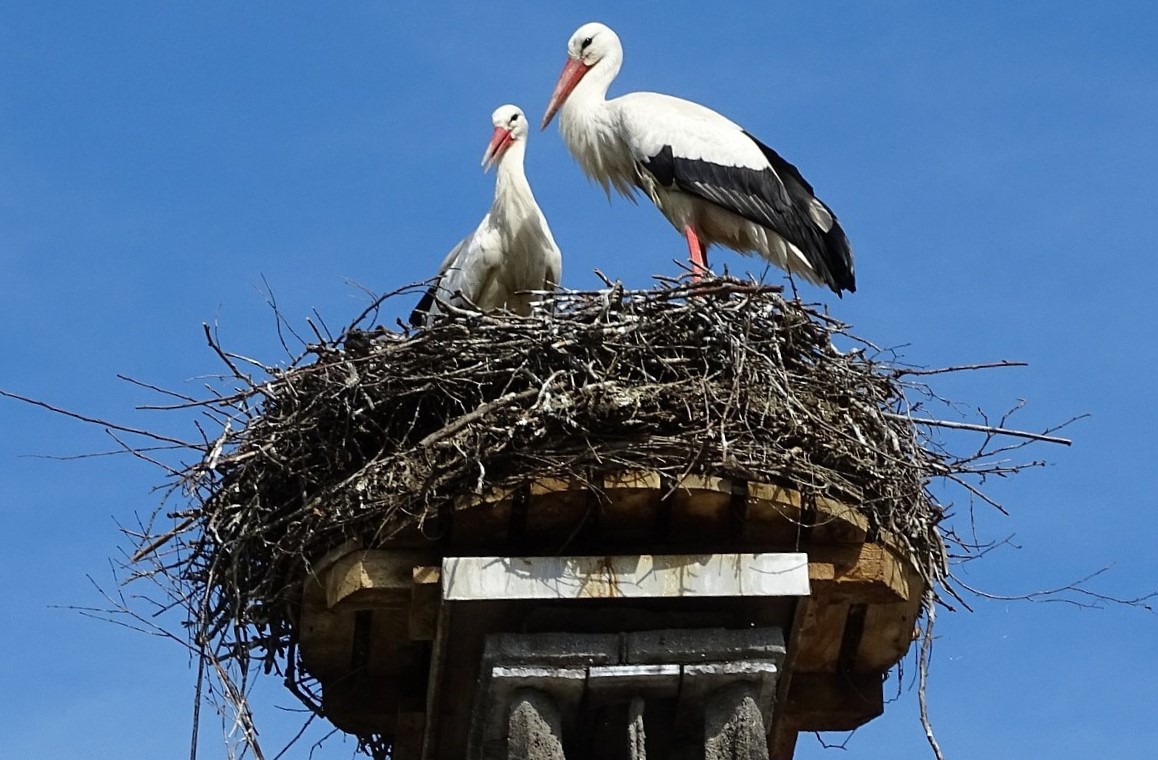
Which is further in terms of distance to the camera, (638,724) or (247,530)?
(247,530)

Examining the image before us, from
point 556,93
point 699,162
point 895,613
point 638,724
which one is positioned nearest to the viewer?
point 638,724

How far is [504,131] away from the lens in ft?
31.7

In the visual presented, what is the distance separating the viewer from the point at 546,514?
6.19 metres

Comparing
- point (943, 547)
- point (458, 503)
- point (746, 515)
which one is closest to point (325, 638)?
point (458, 503)

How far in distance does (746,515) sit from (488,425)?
80cm

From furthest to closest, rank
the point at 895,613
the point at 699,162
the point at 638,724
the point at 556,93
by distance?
the point at 556,93, the point at 699,162, the point at 895,613, the point at 638,724

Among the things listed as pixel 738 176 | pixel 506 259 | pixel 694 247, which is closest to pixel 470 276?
pixel 506 259

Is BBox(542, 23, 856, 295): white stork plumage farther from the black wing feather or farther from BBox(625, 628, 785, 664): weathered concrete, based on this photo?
BBox(625, 628, 785, 664): weathered concrete

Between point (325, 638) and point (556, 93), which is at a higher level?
point (556, 93)

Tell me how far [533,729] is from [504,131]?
166 inches

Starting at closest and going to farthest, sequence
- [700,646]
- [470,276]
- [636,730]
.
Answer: [636,730], [700,646], [470,276]

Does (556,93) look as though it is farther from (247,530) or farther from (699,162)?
(247,530)

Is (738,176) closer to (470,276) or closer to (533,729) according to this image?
(470,276)

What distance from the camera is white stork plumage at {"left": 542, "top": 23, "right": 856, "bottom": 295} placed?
909 centimetres
